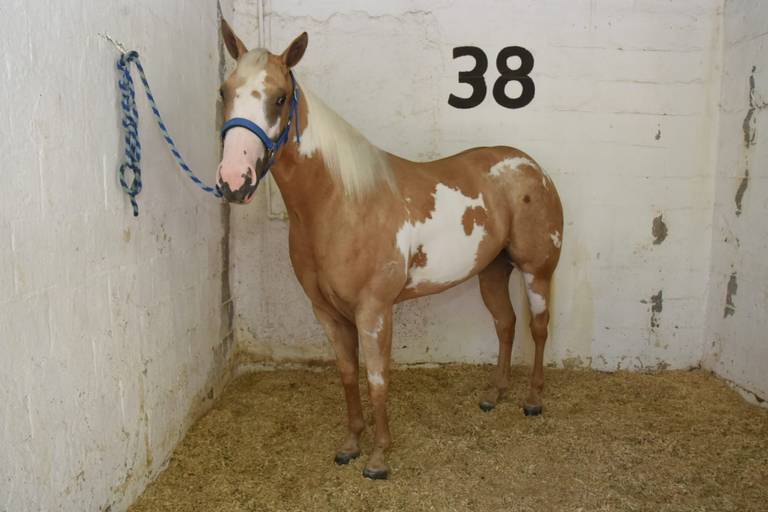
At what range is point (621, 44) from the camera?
319 centimetres

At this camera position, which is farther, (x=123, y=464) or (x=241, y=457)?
(x=241, y=457)

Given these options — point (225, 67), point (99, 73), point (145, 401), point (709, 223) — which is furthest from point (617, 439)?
point (225, 67)

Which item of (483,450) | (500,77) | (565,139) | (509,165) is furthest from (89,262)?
(565,139)

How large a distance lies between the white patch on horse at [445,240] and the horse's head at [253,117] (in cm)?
72

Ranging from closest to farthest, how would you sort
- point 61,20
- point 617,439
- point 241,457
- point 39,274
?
point 39,274
point 61,20
point 241,457
point 617,439

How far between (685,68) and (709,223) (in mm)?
919

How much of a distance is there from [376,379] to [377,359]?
96 millimetres

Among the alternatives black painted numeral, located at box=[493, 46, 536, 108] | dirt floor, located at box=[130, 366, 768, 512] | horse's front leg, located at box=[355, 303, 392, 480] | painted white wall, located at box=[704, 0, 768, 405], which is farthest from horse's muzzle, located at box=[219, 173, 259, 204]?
painted white wall, located at box=[704, 0, 768, 405]

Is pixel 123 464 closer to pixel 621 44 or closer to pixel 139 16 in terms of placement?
pixel 139 16

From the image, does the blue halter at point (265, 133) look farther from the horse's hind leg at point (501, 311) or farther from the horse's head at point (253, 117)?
the horse's hind leg at point (501, 311)

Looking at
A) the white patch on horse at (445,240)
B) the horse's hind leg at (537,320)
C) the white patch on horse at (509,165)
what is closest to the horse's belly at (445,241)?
the white patch on horse at (445,240)

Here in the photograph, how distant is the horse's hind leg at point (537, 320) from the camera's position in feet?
9.41

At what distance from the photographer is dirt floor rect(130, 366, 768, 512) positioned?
2.08m

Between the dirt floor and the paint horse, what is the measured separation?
0.62 feet
